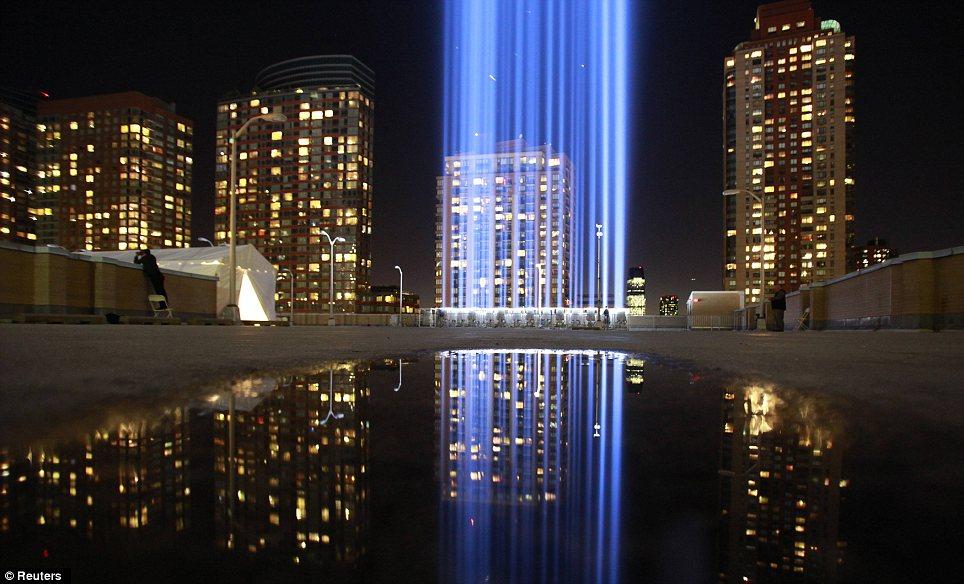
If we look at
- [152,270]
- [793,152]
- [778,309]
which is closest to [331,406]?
[152,270]

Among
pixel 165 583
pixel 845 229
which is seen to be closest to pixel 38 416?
pixel 165 583

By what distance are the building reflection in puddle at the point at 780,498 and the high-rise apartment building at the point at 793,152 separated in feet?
560

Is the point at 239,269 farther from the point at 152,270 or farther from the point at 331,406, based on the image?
the point at 331,406

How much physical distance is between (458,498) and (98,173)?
237803mm

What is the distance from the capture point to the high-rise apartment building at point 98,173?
192 metres

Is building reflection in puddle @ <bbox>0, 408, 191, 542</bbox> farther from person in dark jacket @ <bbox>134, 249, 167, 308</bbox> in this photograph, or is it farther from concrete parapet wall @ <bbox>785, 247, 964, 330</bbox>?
person in dark jacket @ <bbox>134, 249, 167, 308</bbox>

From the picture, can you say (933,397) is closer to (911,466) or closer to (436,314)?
(911,466)

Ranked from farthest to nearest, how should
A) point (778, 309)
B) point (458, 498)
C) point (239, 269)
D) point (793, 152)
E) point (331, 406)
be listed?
point (793, 152), point (239, 269), point (778, 309), point (331, 406), point (458, 498)

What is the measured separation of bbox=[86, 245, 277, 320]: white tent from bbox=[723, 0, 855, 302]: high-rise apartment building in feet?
486

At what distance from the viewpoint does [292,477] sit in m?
1.57

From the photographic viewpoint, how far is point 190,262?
32.9 m

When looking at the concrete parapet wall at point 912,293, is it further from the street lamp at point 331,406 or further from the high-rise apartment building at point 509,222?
the high-rise apartment building at point 509,222

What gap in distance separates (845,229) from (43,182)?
260913 millimetres

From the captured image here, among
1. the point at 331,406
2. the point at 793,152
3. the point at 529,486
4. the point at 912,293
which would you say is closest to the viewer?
the point at 529,486
